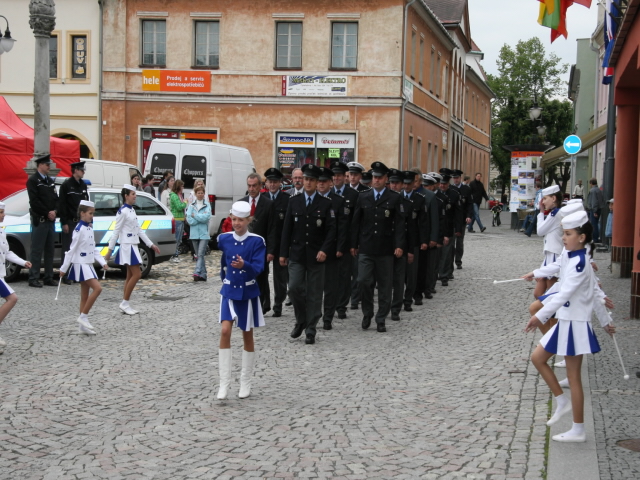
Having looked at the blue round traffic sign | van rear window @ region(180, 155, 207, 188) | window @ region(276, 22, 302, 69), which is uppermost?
window @ region(276, 22, 302, 69)

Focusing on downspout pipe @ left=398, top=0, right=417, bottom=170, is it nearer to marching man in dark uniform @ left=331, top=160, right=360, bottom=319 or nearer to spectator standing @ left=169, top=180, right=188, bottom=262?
spectator standing @ left=169, top=180, right=188, bottom=262

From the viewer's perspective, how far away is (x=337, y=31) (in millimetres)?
32812

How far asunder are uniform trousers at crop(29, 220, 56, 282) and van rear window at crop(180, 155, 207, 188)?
7.73 meters

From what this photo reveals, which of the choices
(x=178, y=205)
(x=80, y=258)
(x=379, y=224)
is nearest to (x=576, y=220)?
(x=379, y=224)

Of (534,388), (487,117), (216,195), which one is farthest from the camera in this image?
(487,117)

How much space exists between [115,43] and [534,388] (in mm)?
28274

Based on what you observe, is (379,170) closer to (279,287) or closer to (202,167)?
(279,287)

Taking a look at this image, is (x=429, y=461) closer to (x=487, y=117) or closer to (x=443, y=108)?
(x=443, y=108)

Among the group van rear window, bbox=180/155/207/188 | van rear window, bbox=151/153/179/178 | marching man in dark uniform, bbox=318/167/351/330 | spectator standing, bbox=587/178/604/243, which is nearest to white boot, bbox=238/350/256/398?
marching man in dark uniform, bbox=318/167/351/330

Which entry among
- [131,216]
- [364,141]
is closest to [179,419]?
[131,216]

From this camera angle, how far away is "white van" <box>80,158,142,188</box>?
2166 centimetres

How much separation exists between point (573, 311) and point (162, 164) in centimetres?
1804

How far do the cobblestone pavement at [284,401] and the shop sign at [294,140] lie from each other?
2126 centimetres

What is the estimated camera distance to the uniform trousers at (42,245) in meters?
14.9
